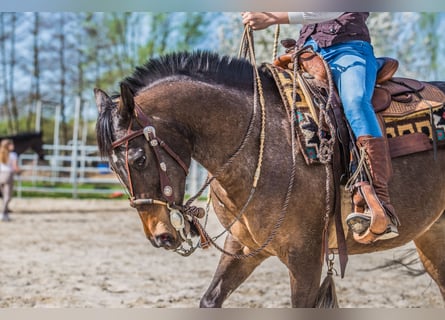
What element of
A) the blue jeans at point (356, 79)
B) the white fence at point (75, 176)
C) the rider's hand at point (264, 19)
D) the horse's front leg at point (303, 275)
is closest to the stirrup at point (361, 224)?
the horse's front leg at point (303, 275)

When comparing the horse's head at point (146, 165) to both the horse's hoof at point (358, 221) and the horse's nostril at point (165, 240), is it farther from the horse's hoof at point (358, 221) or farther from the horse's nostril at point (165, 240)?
the horse's hoof at point (358, 221)

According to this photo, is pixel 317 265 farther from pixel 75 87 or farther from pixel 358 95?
pixel 75 87

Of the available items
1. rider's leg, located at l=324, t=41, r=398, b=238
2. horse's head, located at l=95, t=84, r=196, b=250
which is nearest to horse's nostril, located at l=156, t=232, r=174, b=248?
horse's head, located at l=95, t=84, r=196, b=250

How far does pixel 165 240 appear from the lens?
2900 mm

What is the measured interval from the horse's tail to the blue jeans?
88cm

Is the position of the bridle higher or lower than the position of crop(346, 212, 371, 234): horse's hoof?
higher

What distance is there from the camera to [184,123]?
3.10 meters

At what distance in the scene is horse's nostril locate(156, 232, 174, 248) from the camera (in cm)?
289

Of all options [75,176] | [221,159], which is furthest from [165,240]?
[75,176]

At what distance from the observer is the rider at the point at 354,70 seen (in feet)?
10.6

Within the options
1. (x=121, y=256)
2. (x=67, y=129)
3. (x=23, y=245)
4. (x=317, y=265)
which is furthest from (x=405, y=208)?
(x=67, y=129)

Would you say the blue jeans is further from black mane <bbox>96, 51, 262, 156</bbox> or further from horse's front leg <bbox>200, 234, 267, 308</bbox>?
horse's front leg <bbox>200, 234, 267, 308</bbox>

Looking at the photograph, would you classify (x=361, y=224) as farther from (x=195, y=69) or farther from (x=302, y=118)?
(x=195, y=69)

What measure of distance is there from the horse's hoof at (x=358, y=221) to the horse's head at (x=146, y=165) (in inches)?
35.3
